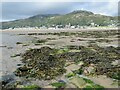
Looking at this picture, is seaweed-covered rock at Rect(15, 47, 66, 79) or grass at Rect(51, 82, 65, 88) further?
seaweed-covered rock at Rect(15, 47, 66, 79)

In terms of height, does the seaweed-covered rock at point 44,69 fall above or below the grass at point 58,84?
below

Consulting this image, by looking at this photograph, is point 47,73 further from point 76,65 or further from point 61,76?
point 76,65

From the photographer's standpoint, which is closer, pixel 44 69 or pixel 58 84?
pixel 58 84

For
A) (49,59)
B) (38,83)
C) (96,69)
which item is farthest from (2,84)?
(49,59)

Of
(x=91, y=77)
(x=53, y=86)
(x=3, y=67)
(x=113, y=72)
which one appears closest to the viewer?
(x=53, y=86)

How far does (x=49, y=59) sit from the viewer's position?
28312 millimetres

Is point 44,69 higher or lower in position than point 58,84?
lower

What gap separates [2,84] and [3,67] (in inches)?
277

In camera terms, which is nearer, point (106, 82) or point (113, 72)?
point (106, 82)

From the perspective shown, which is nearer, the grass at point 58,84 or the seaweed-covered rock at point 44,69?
the grass at point 58,84

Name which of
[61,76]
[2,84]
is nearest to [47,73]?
[61,76]

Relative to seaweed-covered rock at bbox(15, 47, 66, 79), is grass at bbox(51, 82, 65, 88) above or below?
above

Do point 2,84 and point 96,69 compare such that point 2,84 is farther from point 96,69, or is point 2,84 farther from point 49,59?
point 49,59

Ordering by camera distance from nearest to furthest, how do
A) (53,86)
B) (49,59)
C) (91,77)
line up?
(53,86), (91,77), (49,59)
